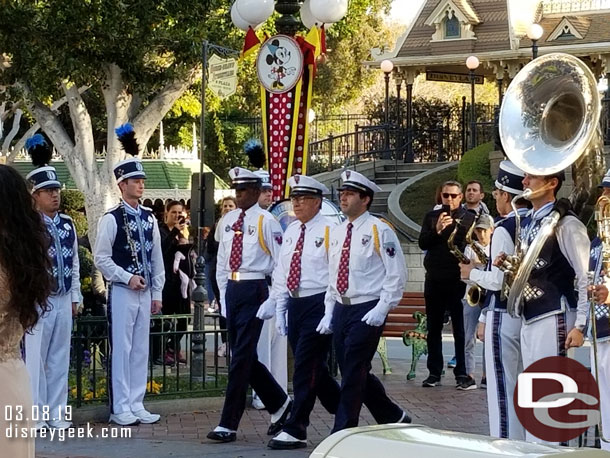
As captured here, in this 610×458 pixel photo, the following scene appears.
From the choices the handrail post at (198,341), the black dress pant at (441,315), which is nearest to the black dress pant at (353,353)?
the handrail post at (198,341)

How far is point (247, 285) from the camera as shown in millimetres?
9570

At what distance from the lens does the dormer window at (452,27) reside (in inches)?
1212

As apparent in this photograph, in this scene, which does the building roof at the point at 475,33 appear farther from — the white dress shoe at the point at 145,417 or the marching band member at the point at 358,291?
the marching band member at the point at 358,291

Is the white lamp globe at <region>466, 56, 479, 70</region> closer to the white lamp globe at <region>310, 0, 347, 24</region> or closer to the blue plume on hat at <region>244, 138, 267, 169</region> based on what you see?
the white lamp globe at <region>310, 0, 347, 24</region>

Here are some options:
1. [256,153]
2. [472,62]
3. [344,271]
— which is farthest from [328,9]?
[472,62]

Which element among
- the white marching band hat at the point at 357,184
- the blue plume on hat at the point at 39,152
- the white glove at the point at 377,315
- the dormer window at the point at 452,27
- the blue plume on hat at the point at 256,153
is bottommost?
the white glove at the point at 377,315

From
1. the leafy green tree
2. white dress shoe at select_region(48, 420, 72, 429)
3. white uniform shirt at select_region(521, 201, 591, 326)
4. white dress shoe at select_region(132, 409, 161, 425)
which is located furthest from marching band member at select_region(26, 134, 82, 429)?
the leafy green tree

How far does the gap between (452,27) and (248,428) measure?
22.4m

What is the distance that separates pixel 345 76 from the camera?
42250 mm

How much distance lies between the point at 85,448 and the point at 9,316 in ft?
13.7

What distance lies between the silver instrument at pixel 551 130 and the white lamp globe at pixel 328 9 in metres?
4.70

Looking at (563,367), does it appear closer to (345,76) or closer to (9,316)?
(9,316)

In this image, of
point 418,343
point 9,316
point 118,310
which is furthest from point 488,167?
point 9,316

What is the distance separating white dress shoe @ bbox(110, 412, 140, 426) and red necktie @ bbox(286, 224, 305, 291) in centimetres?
192
